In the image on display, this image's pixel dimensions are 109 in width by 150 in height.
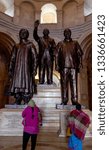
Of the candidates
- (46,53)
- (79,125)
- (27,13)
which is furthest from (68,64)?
(27,13)

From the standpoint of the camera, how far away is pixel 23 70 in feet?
25.6

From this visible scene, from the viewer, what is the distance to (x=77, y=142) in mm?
3533

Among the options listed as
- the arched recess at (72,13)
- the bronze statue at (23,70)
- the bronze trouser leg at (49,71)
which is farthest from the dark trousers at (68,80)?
the arched recess at (72,13)

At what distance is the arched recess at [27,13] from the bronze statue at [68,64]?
587 inches

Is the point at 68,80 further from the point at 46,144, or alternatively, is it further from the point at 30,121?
the point at 30,121

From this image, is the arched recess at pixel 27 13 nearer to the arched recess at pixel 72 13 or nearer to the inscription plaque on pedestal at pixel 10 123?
the arched recess at pixel 72 13

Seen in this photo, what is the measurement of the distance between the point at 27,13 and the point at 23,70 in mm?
15860

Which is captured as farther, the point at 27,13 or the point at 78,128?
the point at 27,13

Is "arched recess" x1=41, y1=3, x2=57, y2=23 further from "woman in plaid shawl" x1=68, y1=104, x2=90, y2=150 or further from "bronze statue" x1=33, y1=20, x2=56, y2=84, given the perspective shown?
"woman in plaid shawl" x1=68, y1=104, x2=90, y2=150

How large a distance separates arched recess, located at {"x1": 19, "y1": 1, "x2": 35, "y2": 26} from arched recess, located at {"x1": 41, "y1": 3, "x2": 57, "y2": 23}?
1.13 metres

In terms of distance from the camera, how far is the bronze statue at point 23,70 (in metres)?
7.75

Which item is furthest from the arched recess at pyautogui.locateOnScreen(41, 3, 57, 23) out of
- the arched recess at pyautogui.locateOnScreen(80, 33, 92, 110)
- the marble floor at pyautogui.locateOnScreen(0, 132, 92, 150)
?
the marble floor at pyautogui.locateOnScreen(0, 132, 92, 150)

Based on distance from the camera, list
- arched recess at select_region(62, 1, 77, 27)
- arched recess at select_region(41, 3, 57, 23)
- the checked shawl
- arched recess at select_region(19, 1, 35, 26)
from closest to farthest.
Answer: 1. the checked shawl
2. arched recess at select_region(62, 1, 77, 27)
3. arched recess at select_region(19, 1, 35, 26)
4. arched recess at select_region(41, 3, 57, 23)

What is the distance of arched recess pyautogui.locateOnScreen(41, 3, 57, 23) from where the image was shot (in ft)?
75.7
